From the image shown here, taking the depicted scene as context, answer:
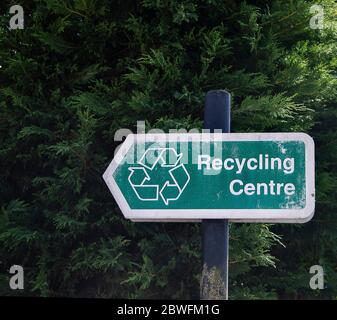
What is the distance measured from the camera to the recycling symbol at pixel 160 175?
1725mm

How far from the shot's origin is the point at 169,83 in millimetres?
3883

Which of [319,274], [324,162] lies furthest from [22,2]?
[319,274]

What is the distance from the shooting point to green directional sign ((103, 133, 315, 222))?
5.51 ft

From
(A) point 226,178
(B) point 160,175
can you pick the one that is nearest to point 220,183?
(A) point 226,178

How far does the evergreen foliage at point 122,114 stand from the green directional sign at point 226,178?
75.7 inches

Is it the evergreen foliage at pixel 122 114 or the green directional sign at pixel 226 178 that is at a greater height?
the evergreen foliage at pixel 122 114

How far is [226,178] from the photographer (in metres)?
1.71

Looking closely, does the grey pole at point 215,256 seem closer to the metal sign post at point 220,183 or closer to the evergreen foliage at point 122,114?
the metal sign post at point 220,183

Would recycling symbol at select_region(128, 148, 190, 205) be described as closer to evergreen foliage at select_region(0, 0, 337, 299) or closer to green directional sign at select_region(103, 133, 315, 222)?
green directional sign at select_region(103, 133, 315, 222)

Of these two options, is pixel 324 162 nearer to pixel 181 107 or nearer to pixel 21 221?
pixel 181 107

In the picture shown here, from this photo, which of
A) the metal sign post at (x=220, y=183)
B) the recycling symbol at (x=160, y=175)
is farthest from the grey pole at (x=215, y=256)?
the recycling symbol at (x=160, y=175)

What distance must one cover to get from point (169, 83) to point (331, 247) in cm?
211
